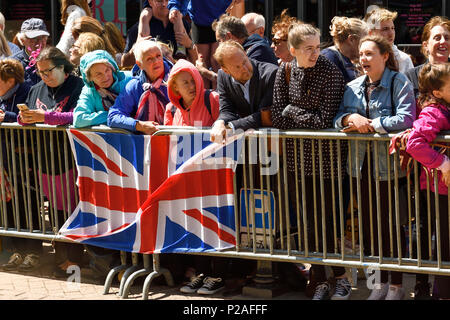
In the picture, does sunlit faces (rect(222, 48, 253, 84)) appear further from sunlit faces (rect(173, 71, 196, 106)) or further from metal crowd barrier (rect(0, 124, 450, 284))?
metal crowd barrier (rect(0, 124, 450, 284))

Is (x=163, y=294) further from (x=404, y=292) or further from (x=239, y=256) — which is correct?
(x=404, y=292)

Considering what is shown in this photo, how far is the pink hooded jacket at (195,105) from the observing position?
7344 millimetres

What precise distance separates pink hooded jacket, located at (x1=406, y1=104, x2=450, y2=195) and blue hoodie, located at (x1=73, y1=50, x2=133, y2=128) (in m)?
2.84

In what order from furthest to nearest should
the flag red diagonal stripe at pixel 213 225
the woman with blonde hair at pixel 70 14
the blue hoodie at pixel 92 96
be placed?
the woman with blonde hair at pixel 70 14 → the blue hoodie at pixel 92 96 → the flag red diagonal stripe at pixel 213 225

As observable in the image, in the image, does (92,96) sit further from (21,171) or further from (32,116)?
(21,171)

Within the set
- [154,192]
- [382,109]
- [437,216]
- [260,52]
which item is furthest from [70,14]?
[437,216]

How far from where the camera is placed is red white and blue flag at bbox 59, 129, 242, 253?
719cm

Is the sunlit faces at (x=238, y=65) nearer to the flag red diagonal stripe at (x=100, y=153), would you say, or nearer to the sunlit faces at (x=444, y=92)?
the flag red diagonal stripe at (x=100, y=153)

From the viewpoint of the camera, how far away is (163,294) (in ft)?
24.7

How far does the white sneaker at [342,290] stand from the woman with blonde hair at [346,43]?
5.76 feet

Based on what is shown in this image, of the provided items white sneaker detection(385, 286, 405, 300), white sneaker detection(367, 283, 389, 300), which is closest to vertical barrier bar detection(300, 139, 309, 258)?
white sneaker detection(367, 283, 389, 300)

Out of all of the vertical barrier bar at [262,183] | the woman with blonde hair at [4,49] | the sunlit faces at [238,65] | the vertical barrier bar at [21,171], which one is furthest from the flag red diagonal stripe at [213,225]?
the woman with blonde hair at [4,49]

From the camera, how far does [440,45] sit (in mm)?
7301

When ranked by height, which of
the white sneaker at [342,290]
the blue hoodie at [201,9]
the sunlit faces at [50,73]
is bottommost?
the white sneaker at [342,290]
